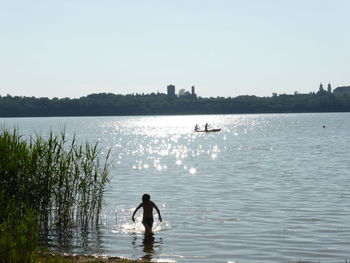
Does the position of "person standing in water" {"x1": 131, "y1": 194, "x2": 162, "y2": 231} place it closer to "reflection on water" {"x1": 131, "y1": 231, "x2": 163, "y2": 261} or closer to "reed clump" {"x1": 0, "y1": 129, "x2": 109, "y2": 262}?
"reflection on water" {"x1": 131, "y1": 231, "x2": 163, "y2": 261}

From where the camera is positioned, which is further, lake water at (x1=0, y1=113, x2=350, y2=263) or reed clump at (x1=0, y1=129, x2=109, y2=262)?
lake water at (x1=0, y1=113, x2=350, y2=263)

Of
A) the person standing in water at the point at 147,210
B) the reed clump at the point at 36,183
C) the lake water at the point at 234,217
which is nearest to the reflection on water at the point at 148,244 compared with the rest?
the lake water at the point at 234,217

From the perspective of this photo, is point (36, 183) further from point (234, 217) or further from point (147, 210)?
point (234, 217)

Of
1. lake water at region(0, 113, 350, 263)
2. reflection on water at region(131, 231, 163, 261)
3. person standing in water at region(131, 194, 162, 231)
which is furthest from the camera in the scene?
person standing in water at region(131, 194, 162, 231)

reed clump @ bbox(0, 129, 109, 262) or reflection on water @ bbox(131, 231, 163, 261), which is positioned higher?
reed clump @ bbox(0, 129, 109, 262)

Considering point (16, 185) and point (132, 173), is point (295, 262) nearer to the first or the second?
point (16, 185)

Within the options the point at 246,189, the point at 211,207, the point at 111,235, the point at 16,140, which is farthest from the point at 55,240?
the point at 246,189

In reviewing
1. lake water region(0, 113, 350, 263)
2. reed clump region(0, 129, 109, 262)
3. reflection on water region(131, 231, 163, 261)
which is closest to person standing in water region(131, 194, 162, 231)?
reflection on water region(131, 231, 163, 261)

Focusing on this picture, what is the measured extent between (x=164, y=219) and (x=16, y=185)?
10.2 meters

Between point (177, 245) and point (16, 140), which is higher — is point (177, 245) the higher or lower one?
the lower one

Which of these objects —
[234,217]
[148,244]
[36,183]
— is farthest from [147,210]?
[234,217]

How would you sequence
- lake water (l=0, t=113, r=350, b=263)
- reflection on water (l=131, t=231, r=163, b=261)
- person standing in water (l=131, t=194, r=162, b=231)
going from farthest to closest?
1. person standing in water (l=131, t=194, r=162, b=231)
2. lake water (l=0, t=113, r=350, b=263)
3. reflection on water (l=131, t=231, r=163, b=261)

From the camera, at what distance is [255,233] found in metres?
24.4

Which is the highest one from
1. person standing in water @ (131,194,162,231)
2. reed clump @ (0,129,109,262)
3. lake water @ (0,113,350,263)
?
reed clump @ (0,129,109,262)
